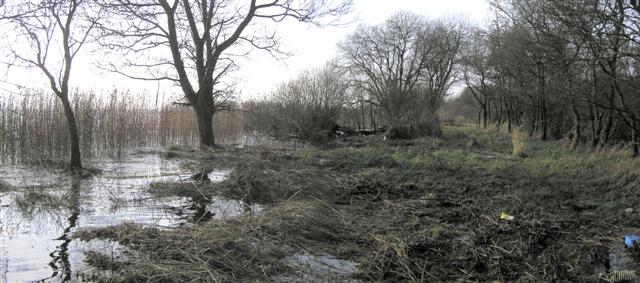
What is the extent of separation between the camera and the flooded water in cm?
562

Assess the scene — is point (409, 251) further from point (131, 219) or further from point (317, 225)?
point (131, 219)

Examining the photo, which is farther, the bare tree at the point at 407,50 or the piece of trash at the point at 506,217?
the bare tree at the point at 407,50

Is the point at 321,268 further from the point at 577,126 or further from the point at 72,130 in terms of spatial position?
the point at 577,126

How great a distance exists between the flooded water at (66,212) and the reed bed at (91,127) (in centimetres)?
138

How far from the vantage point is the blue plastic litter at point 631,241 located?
20.1 ft

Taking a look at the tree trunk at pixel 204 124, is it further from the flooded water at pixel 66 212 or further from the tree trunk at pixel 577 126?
the tree trunk at pixel 577 126

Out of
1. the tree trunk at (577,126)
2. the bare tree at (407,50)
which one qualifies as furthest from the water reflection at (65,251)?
the bare tree at (407,50)

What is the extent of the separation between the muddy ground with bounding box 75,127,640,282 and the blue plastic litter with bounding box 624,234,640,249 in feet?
0.33

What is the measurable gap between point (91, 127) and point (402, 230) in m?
12.6

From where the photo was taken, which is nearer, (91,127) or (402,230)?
(402,230)

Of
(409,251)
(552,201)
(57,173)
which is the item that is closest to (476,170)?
(552,201)

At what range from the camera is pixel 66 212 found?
26.4 ft

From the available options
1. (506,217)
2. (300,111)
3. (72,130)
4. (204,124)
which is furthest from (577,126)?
(72,130)

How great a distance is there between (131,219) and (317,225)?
283cm
